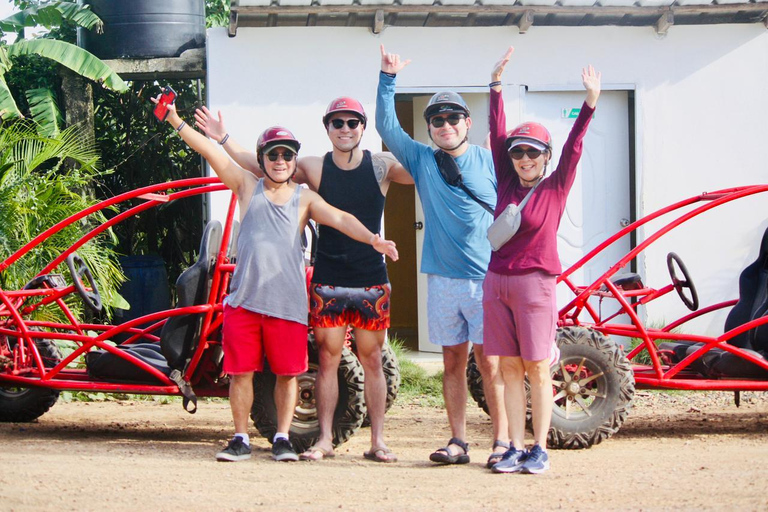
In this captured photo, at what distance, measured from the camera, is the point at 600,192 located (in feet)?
31.9

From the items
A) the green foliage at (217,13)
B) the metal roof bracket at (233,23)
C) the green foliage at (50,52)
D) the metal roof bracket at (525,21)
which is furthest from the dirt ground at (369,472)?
the green foliage at (217,13)

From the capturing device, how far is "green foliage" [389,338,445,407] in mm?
8508

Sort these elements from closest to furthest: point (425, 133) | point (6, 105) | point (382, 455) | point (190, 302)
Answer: point (382, 455), point (190, 302), point (6, 105), point (425, 133)

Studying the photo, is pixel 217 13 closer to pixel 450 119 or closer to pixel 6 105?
pixel 6 105

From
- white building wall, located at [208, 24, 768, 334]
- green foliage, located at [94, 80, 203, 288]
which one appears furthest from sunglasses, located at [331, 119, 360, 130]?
green foliage, located at [94, 80, 203, 288]

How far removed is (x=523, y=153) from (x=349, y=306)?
1.23m

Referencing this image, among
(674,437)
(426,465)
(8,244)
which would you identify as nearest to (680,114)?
(674,437)

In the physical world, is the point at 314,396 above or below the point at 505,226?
below

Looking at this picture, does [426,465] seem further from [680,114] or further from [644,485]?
[680,114]

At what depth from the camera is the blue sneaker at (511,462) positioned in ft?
17.5

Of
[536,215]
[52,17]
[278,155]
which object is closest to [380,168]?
[278,155]

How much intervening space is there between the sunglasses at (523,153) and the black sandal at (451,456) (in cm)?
155

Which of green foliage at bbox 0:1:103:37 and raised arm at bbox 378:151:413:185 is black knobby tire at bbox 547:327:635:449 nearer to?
raised arm at bbox 378:151:413:185

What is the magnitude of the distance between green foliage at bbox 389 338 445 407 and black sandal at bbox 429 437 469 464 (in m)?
2.60
